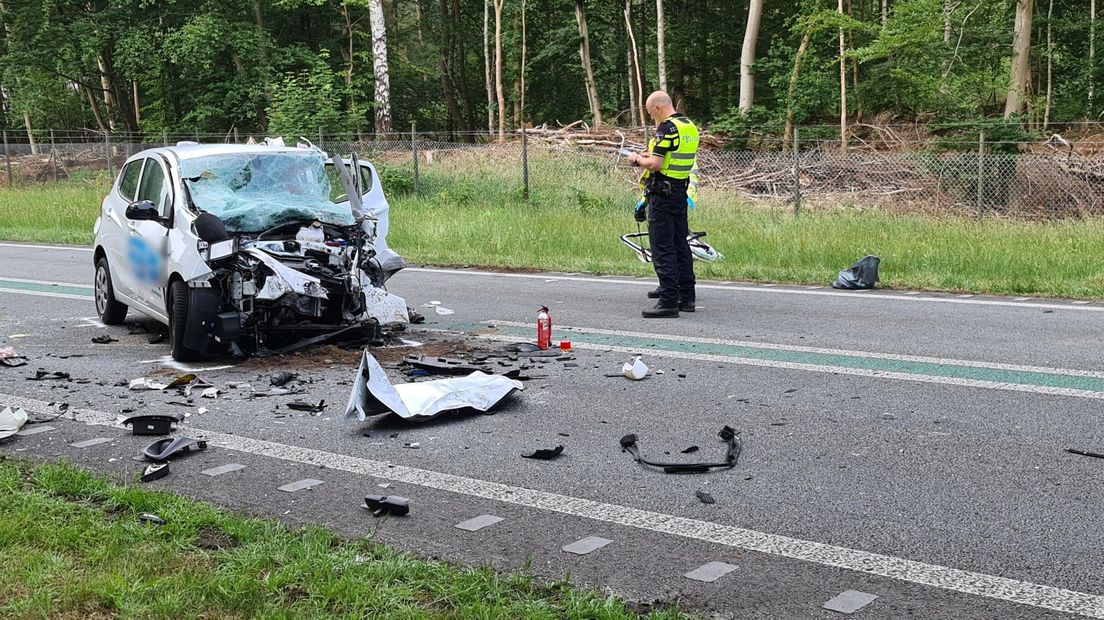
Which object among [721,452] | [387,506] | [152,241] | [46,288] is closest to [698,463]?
[721,452]

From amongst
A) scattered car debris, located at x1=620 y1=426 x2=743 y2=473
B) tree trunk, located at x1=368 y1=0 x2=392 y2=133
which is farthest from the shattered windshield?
tree trunk, located at x1=368 y1=0 x2=392 y2=133

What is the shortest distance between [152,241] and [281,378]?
2.21m

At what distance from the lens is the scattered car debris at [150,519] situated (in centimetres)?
430

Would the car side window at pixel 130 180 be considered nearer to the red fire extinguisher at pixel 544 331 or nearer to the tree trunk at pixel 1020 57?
the red fire extinguisher at pixel 544 331

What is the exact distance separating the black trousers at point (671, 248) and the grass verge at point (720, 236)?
234 centimetres

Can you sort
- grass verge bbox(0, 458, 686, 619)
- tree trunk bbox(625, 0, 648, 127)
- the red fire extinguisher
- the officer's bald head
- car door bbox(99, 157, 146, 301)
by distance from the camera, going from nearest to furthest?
grass verge bbox(0, 458, 686, 619), the red fire extinguisher, car door bbox(99, 157, 146, 301), the officer's bald head, tree trunk bbox(625, 0, 648, 127)

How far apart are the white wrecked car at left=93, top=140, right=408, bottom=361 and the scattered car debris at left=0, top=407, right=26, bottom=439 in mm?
1750

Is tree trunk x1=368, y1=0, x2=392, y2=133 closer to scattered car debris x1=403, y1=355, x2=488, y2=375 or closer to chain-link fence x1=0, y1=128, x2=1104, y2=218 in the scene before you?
chain-link fence x1=0, y1=128, x2=1104, y2=218

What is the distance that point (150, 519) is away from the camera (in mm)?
4340

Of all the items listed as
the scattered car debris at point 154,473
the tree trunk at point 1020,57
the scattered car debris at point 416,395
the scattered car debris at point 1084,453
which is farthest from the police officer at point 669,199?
the tree trunk at point 1020,57

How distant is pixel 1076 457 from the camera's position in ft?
16.8

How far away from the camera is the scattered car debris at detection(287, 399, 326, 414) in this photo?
21.0 feet

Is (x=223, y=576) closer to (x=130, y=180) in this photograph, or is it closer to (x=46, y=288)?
(x=130, y=180)

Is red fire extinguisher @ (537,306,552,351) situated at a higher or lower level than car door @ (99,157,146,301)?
lower
